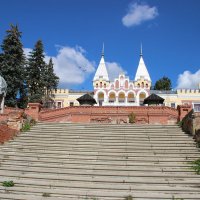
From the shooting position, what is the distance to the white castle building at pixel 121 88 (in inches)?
2084

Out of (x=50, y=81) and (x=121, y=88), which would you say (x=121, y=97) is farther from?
(x=50, y=81)

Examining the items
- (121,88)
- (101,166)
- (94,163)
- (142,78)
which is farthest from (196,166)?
(142,78)

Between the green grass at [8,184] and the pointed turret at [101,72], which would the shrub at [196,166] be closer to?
the green grass at [8,184]

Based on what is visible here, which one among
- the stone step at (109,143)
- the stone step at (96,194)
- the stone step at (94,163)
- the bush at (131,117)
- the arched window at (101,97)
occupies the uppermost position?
the arched window at (101,97)

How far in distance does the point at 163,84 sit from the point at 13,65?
45874 millimetres

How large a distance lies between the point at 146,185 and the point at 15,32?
32.2 metres

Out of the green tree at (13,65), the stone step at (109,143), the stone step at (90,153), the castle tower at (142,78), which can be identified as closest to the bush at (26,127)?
the stone step at (109,143)

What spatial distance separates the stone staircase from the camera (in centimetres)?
959

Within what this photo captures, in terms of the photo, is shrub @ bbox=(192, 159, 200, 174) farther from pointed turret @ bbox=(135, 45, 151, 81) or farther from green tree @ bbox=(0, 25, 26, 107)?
pointed turret @ bbox=(135, 45, 151, 81)

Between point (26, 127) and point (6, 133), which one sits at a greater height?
point (26, 127)

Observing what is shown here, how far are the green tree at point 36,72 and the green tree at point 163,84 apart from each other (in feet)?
123

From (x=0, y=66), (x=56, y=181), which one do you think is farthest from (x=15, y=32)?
(x=56, y=181)

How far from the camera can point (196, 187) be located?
32.3ft

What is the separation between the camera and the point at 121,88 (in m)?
53.3
